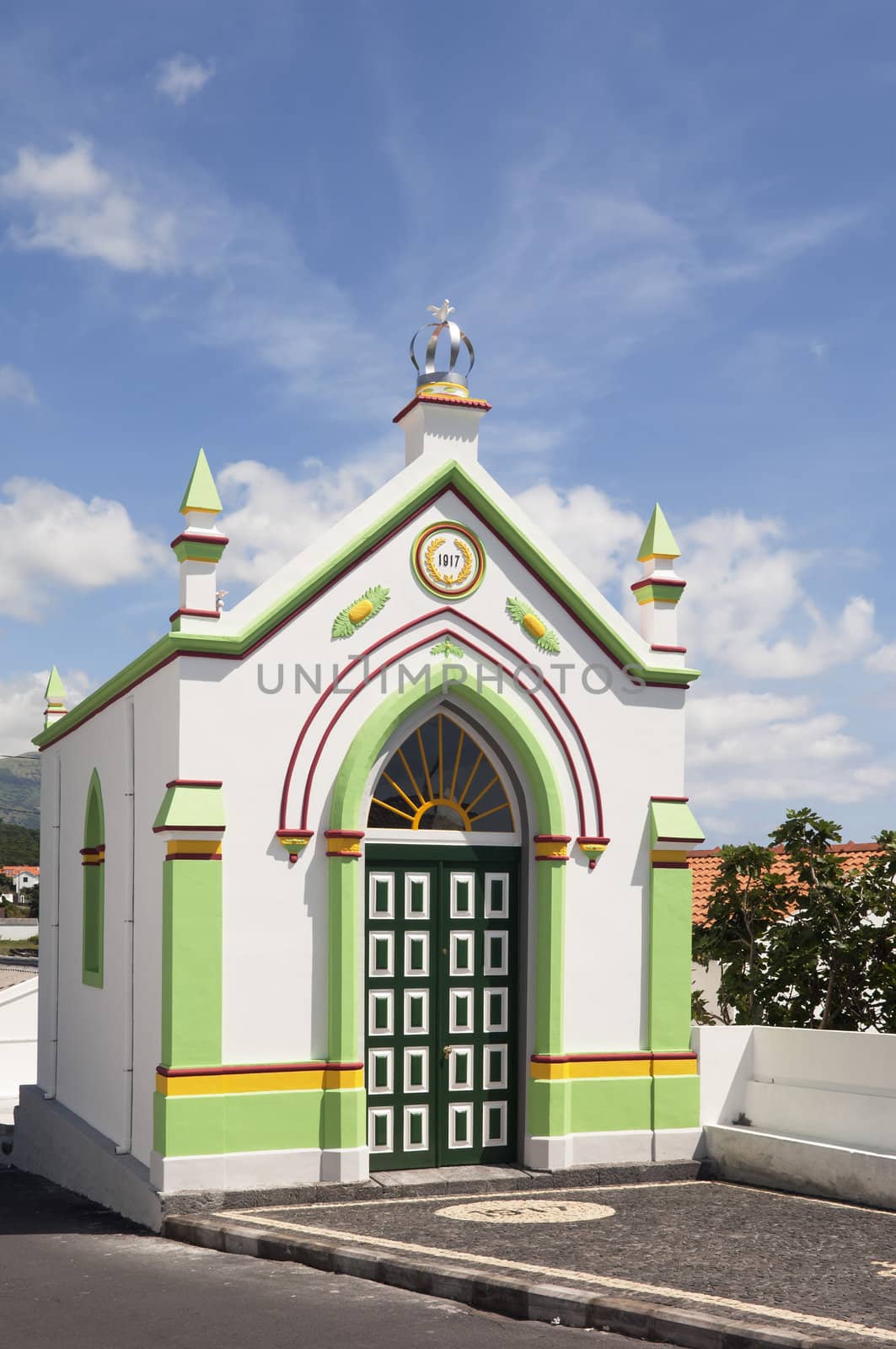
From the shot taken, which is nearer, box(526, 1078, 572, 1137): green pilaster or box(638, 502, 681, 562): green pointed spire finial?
box(526, 1078, 572, 1137): green pilaster

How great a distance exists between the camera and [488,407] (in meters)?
13.0

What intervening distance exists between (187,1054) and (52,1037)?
5830 mm

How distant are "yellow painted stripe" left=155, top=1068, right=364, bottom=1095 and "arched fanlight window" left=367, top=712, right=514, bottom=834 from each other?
2.07m

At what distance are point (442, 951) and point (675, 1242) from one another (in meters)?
3.31

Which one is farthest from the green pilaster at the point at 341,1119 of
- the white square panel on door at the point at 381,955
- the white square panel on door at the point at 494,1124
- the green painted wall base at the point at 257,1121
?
the white square panel on door at the point at 494,1124

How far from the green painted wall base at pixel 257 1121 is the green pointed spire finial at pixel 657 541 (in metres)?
5.53

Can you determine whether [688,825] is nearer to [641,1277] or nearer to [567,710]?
[567,710]

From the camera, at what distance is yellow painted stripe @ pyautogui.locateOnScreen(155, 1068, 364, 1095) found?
1128cm

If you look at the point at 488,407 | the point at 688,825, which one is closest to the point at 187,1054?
the point at 688,825

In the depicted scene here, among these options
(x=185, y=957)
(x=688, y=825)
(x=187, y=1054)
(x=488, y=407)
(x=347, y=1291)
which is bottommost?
(x=347, y=1291)

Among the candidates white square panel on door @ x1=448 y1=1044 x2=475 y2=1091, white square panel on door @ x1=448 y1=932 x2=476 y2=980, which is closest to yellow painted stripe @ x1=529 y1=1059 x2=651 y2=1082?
white square panel on door @ x1=448 y1=1044 x2=475 y2=1091

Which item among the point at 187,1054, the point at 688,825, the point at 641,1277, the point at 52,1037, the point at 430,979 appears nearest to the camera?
the point at 641,1277

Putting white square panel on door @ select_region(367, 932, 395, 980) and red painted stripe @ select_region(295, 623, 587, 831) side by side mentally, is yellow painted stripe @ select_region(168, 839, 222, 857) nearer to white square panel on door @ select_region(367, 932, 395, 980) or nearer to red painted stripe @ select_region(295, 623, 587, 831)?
red painted stripe @ select_region(295, 623, 587, 831)

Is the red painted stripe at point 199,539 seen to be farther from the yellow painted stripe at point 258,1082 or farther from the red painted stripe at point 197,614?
the yellow painted stripe at point 258,1082
